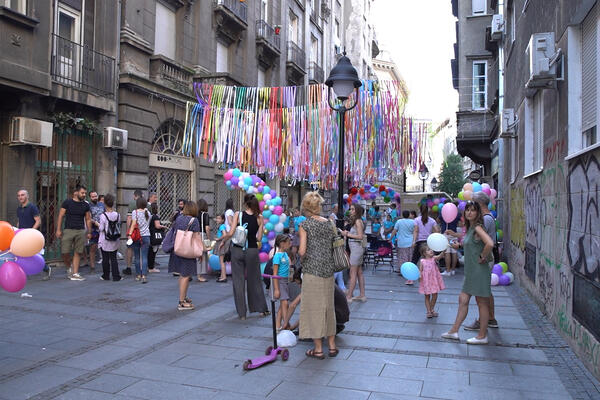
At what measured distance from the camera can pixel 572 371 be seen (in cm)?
471

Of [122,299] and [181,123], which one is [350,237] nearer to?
[122,299]

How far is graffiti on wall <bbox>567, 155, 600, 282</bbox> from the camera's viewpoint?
4.50 m

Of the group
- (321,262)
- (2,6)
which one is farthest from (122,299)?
(2,6)

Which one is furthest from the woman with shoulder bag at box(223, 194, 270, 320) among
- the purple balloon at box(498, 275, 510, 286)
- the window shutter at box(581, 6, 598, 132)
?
the purple balloon at box(498, 275, 510, 286)

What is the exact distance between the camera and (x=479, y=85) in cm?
1927

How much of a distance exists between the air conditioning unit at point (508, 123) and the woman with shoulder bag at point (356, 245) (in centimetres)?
495

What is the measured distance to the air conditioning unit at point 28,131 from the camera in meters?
9.95

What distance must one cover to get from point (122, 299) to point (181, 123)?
8838mm

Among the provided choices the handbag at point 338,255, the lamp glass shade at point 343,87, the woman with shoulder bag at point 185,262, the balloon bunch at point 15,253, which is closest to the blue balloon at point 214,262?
the woman with shoulder bag at point 185,262

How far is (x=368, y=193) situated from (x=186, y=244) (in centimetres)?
999

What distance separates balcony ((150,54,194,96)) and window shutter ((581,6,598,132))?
38.6 ft

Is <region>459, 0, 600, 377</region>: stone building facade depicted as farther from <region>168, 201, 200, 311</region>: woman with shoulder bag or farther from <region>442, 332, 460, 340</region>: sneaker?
<region>168, 201, 200, 311</region>: woman with shoulder bag

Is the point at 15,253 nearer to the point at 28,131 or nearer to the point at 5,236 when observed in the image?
the point at 5,236

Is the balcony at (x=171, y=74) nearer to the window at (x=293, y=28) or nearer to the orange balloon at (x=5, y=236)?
the orange balloon at (x=5, y=236)
